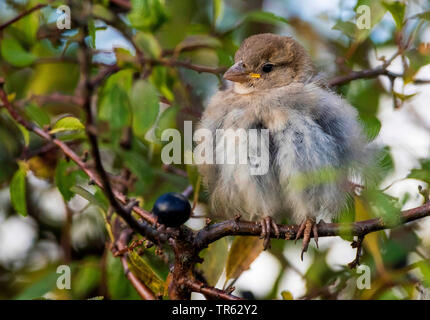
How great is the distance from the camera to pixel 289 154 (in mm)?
3021

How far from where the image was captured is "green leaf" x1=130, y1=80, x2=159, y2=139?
269 cm

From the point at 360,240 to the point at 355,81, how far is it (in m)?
1.51

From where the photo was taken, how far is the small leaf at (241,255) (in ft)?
9.79

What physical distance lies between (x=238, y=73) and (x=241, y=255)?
45.2 inches

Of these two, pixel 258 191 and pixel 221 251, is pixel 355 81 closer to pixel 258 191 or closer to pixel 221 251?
pixel 258 191

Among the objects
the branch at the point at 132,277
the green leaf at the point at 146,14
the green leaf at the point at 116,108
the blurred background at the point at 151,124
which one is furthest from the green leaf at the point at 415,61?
the branch at the point at 132,277

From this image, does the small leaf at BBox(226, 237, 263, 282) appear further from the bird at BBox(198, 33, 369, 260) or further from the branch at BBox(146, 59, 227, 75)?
the branch at BBox(146, 59, 227, 75)

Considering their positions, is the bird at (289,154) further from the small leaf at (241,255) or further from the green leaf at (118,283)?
the green leaf at (118,283)

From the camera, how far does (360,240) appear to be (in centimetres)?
252

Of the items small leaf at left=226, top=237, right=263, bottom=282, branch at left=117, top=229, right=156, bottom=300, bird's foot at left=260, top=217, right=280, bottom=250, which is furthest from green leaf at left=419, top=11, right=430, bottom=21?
branch at left=117, top=229, right=156, bottom=300

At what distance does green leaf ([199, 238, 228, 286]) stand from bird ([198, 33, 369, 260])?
25 centimetres

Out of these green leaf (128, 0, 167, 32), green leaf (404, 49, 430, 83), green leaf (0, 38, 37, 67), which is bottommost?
green leaf (404, 49, 430, 83)

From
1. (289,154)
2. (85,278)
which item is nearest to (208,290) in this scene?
(289,154)

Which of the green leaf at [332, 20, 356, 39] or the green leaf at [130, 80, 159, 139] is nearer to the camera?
the green leaf at [130, 80, 159, 139]
